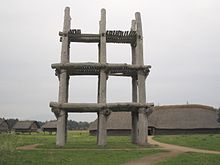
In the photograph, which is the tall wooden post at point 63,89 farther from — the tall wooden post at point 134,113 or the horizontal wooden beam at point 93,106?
the tall wooden post at point 134,113

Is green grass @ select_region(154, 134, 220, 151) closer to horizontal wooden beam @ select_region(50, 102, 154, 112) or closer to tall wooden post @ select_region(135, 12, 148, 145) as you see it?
tall wooden post @ select_region(135, 12, 148, 145)

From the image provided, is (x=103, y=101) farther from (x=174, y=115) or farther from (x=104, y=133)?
(x=174, y=115)

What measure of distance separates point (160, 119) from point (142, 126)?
3379 cm

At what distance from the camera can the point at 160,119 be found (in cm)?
6875

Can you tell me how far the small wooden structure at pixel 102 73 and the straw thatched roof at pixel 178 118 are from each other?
2761cm

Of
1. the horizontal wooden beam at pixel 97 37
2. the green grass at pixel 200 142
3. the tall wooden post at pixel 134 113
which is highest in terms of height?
the horizontal wooden beam at pixel 97 37

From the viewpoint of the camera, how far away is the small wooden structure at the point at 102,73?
113 feet

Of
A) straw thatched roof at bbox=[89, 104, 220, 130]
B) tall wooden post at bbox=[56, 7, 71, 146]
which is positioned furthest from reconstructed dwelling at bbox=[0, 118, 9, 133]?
tall wooden post at bbox=[56, 7, 71, 146]

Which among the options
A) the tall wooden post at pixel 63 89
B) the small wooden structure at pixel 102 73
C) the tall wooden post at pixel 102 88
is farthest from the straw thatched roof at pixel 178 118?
the tall wooden post at pixel 63 89

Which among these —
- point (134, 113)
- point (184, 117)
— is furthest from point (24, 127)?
point (134, 113)

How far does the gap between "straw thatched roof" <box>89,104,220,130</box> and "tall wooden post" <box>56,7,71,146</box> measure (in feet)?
103

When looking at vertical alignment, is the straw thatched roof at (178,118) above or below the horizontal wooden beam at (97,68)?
below

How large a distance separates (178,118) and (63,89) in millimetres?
37138

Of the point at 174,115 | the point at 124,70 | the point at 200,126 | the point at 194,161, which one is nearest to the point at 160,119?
the point at 174,115
